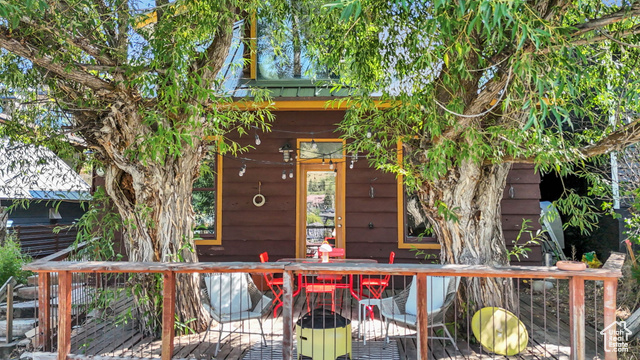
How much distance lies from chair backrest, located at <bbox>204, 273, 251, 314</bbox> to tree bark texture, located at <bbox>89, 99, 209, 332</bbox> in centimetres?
27

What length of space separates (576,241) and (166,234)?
25.9 ft

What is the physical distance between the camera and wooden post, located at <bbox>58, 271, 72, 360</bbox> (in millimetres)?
3223

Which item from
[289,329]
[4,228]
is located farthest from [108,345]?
[4,228]

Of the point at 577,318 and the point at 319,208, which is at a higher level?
the point at 319,208

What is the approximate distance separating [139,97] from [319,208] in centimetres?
330

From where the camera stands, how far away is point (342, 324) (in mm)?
3332

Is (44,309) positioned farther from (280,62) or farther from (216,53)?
(280,62)

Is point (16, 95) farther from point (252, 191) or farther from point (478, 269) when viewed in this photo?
point (478, 269)

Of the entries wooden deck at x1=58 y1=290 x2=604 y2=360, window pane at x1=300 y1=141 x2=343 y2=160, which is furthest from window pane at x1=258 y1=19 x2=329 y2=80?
wooden deck at x1=58 y1=290 x2=604 y2=360

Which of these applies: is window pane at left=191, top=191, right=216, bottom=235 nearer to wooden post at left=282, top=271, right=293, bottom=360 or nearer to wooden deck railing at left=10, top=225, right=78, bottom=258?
wooden post at left=282, top=271, right=293, bottom=360

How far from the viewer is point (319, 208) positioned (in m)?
6.23

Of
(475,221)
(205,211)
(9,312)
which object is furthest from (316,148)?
(9,312)

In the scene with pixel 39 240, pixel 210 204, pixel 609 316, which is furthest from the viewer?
pixel 39 240

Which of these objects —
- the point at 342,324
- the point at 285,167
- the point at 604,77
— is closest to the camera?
the point at 342,324
